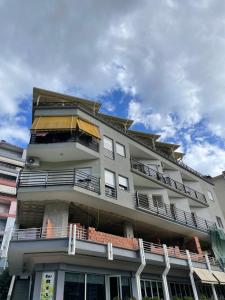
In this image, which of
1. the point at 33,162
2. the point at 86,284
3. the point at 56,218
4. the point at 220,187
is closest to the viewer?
the point at 86,284

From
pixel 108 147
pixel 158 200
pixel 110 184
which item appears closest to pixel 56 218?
pixel 110 184

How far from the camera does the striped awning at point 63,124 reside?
1788 cm

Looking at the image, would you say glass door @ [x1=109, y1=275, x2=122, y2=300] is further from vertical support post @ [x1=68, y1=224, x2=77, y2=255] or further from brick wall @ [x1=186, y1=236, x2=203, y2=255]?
brick wall @ [x1=186, y1=236, x2=203, y2=255]

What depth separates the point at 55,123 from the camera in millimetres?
18297

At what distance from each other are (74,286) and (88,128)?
1076 cm

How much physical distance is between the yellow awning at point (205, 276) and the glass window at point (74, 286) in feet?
29.4

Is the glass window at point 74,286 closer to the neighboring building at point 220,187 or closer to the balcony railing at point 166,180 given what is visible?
the balcony railing at point 166,180

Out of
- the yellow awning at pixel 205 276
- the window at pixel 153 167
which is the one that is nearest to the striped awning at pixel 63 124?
the window at pixel 153 167

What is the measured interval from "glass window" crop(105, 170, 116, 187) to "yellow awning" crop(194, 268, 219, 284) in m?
8.93

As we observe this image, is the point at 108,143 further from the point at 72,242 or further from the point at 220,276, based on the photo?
the point at 220,276

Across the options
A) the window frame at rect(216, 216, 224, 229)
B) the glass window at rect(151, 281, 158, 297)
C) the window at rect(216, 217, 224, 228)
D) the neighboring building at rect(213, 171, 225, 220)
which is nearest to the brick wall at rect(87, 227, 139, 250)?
the glass window at rect(151, 281, 158, 297)

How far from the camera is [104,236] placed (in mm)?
14906

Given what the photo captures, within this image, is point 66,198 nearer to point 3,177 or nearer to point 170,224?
point 170,224

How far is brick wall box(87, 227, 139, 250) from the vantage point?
47.1 feet
